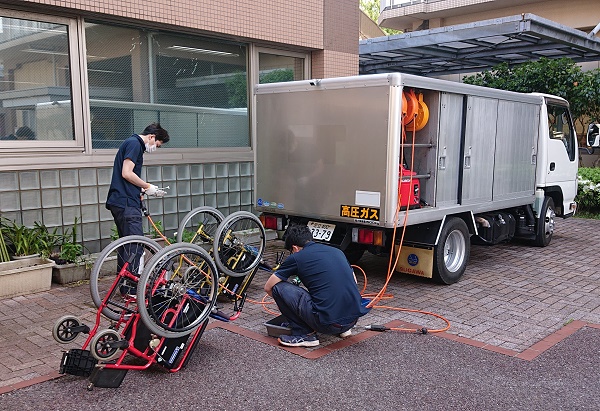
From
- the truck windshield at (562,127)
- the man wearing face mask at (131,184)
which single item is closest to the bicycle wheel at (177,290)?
the man wearing face mask at (131,184)

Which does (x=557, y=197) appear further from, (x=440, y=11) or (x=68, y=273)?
(x=440, y=11)

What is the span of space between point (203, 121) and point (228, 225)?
3.38 metres

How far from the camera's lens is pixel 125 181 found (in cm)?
606

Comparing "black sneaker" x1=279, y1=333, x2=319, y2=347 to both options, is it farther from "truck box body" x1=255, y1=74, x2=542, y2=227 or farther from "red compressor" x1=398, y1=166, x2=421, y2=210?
"red compressor" x1=398, y1=166, x2=421, y2=210

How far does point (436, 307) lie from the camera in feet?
20.2

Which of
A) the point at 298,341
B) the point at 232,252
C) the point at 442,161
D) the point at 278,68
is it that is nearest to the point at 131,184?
the point at 232,252

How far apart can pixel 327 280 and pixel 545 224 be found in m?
6.01

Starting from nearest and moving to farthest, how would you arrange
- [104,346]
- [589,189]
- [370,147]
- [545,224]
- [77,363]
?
[104,346] → [77,363] → [370,147] → [545,224] → [589,189]

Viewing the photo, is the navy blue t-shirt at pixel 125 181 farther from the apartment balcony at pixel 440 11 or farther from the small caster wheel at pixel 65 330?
the apartment balcony at pixel 440 11

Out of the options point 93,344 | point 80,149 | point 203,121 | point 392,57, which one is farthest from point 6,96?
point 392,57

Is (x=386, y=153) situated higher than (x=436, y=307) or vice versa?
(x=386, y=153)

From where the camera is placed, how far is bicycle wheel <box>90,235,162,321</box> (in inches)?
175

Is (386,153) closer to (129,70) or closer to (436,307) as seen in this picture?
(436,307)

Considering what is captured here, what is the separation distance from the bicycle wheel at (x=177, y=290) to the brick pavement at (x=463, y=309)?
841 mm
